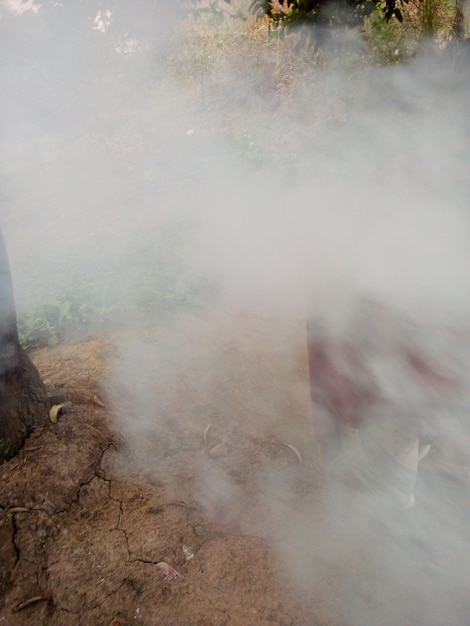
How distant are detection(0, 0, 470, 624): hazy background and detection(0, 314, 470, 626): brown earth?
0.04 meters

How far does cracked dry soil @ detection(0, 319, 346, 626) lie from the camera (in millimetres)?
1468

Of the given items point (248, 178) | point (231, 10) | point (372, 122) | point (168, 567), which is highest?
point (231, 10)

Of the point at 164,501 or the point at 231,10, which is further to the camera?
the point at 231,10

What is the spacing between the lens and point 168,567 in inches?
61.8

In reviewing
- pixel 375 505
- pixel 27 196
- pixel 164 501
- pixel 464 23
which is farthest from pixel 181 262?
pixel 27 196

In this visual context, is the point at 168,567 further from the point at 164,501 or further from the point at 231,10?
the point at 231,10

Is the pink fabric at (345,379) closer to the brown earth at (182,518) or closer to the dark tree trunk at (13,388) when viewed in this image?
the brown earth at (182,518)

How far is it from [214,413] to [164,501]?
0.59m

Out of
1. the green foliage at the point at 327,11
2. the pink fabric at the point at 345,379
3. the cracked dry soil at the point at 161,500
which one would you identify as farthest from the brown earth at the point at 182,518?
the green foliage at the point at 327,11

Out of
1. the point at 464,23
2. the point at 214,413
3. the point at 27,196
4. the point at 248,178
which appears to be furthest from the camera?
the point at 27,196

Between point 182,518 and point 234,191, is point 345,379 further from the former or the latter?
point 234,191

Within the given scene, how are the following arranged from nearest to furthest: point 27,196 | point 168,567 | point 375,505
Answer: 1. point 168,567
2. point 375,505
3. point 27,196

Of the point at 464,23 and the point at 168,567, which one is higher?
the point at 464,23

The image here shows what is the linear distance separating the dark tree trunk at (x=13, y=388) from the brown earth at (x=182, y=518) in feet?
0.24
